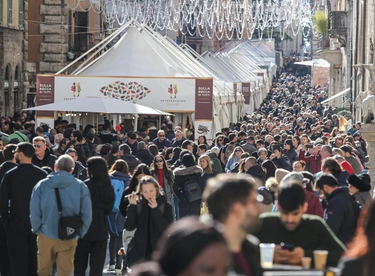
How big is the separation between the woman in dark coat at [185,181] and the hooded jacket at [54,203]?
12.8ft

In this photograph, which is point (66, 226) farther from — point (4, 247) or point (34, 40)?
point (34, 40)

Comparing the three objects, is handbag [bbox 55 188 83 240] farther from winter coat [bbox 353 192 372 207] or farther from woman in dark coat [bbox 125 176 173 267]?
winter coat [bbox 353 192 372 207]

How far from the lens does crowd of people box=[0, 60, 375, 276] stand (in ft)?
14.1

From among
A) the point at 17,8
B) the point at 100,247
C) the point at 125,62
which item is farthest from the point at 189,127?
the point at 100,247

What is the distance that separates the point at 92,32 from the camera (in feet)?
147

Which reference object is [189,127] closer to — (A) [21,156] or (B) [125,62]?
(B) [125,62]

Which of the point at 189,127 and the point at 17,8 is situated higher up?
the point at 17,8

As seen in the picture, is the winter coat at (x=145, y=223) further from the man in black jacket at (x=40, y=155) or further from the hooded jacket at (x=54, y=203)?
the man in black jacket at (x=40, y=155)

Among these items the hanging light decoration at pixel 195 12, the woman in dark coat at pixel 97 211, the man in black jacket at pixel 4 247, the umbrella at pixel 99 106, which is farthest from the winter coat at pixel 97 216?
the hanging light decoration at pixel 195 12

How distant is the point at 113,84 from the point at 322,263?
2066 centimetres

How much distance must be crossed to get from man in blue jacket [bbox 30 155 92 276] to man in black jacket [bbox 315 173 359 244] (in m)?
2.10

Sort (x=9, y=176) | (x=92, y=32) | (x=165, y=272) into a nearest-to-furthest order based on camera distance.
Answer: (x=165, y=272), (x=9, y=176), (x=92, y=32)

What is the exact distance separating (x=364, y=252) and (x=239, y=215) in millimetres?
703

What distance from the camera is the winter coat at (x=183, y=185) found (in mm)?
13047
